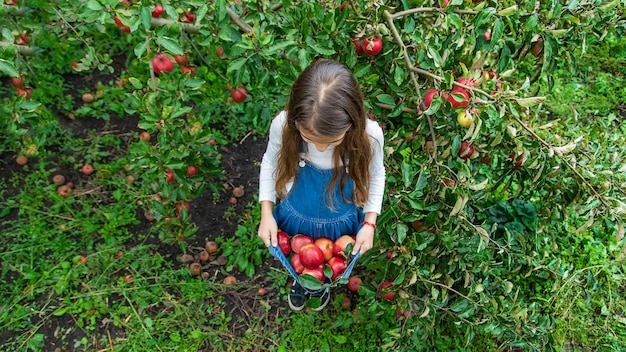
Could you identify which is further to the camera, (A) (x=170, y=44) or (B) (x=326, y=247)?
(B) (x=326, y=247)

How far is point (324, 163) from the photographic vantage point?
1.85m

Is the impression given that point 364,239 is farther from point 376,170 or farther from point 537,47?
point 537,47

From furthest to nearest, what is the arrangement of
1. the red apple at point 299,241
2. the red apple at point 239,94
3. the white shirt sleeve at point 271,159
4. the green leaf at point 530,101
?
the red apple at point 239,94
the red apple at point 299,241
the white shirt sleeve at point 271,159
the green leaf at point 530,101

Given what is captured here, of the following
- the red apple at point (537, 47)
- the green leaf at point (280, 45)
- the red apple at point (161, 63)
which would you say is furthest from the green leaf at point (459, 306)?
the red apple at point (161, 63)

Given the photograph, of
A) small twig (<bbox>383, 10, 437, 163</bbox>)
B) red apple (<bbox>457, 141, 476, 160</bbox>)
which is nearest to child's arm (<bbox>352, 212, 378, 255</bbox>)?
small twig (<bbox>383, 10, 437, 163</bbox>)

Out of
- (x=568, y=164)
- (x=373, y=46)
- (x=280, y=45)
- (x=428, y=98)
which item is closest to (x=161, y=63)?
(x=280, y=45)

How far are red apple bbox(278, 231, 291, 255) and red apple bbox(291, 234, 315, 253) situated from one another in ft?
0.08

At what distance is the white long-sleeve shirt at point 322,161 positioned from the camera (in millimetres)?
1795

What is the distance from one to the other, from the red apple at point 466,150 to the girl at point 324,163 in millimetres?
365

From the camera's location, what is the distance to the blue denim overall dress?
192 centimetres

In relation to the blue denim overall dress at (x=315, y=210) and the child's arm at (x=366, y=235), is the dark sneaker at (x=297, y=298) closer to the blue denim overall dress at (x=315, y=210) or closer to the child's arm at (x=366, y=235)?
the blue denim overall dress at (x=315, y=210)

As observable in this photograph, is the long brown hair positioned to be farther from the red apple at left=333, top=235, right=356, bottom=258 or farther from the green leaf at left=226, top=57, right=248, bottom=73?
the red apple at left=333, top=235, right=356, bottom=258

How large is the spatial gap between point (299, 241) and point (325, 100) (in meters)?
0.74

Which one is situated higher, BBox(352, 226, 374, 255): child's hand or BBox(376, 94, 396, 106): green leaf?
BBox(376, 94, 396, 106): green leaf
